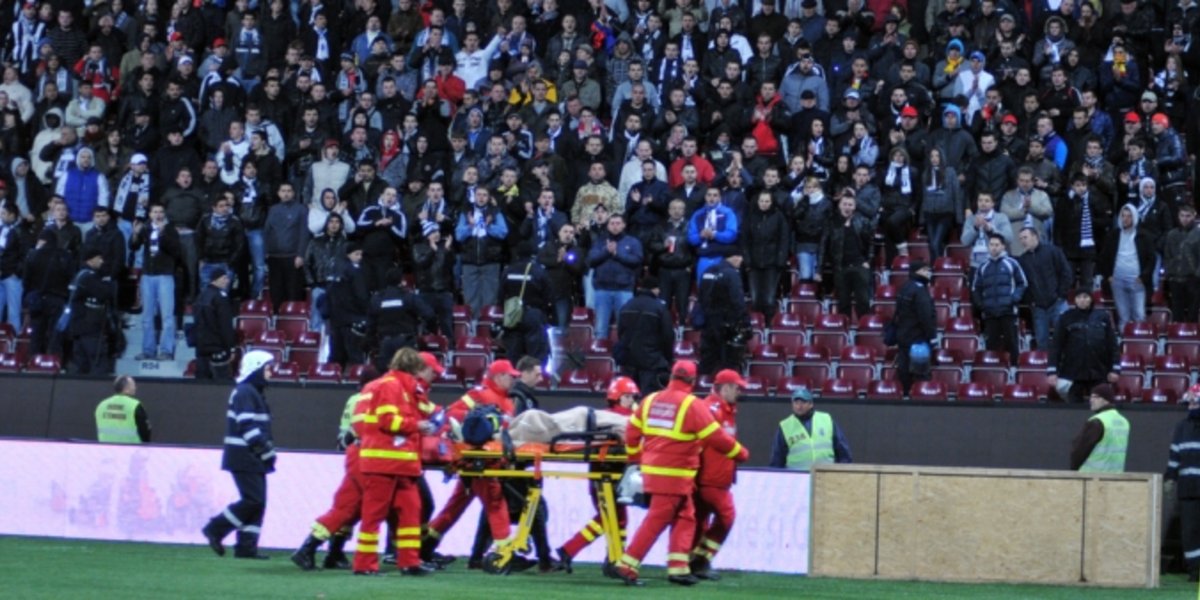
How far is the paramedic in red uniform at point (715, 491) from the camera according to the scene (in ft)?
55.7

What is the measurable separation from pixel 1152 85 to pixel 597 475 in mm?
13051

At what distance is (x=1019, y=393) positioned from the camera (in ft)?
76.1

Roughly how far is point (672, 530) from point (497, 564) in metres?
1.62

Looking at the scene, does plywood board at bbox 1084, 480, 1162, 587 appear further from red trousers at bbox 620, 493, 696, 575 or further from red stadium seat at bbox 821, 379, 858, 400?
red stadium seat at bbox 821, 379, 858, 400

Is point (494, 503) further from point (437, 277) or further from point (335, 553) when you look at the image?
point (437, 277)

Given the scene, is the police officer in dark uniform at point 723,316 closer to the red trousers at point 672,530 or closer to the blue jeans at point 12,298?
the red trousers at point 672,530

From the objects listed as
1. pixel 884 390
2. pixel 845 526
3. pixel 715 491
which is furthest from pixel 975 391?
pixel 715 491

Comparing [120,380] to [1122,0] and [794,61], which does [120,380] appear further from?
[1122,0]

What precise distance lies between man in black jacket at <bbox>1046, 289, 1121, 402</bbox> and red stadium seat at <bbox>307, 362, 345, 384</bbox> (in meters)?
8.58

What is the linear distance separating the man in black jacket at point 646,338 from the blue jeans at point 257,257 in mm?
6239

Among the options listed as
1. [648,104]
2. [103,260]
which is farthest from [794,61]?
[103,260]

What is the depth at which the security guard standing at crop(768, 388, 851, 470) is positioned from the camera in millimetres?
19297

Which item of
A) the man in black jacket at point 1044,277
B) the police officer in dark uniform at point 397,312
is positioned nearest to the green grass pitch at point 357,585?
the man in black jacket at point 1044,277

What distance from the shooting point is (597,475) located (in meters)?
16.9
